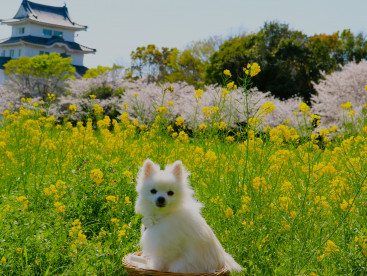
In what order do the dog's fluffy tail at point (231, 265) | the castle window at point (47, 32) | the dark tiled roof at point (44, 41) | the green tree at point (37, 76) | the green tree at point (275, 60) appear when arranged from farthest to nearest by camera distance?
1. the castle window at point (47, 32)
2. the dark tiled roof at point (44, 41)
3. the green tree at point (37, 76)
4. the green tree at point (275, 60)
5. the dog's fluffy tail at point (231, 265)

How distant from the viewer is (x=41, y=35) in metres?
47.1

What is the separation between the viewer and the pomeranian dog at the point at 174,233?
8.52 ft

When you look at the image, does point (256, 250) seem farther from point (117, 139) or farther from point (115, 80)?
point (115, 80)

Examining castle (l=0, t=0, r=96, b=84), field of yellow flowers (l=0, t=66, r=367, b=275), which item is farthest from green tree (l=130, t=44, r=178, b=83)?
field of yellow flowers (l=0, t=66, r=367, b=275)

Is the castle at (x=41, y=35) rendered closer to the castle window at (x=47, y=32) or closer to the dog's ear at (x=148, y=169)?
the castle window at (x=47, y=32)

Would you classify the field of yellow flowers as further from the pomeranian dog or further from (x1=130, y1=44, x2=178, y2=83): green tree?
(x1=130, y1=44, x2=178, y2=83): green tree

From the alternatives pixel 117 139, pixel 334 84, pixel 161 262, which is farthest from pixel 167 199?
pixel 334 84

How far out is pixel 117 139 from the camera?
5.86 meters

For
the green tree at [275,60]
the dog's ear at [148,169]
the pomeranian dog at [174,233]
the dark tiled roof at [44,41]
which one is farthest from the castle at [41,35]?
the pomeranian dog at [174,233]

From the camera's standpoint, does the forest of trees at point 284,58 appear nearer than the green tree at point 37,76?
Yes

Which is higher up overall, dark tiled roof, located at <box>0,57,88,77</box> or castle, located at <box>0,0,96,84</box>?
castle, located at <box>0,0,96,84</box>

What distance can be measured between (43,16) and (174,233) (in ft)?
167

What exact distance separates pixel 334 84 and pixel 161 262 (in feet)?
46.2

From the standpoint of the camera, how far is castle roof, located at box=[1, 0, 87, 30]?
46.1m
